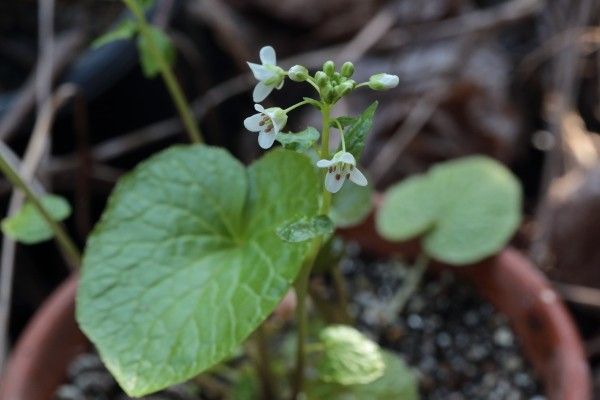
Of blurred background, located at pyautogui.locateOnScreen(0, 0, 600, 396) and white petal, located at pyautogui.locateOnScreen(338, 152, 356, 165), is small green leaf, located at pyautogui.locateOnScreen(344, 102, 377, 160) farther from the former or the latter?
blurred background, located at pyautogui.locateOnScreen(0, 0, 600, 396)

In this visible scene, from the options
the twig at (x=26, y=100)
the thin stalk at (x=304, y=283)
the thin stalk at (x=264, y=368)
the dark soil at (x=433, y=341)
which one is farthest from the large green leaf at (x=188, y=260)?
the twig at (x=26, y=100)

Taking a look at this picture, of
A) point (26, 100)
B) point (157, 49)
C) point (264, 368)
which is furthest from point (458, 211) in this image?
point (26, 100)

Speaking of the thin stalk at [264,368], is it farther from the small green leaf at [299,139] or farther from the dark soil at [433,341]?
the small green leaf at [299,139]

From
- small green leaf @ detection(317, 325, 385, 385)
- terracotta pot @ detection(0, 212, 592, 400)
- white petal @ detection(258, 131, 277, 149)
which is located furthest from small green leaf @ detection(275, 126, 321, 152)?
terracotta pot @ detection(0, 212, 592, 400)

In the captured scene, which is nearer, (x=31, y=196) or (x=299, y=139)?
(x=299, y=139)

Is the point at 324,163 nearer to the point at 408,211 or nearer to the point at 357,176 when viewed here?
the point at 357,176

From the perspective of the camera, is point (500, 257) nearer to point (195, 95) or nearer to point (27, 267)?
point (195, 95)
